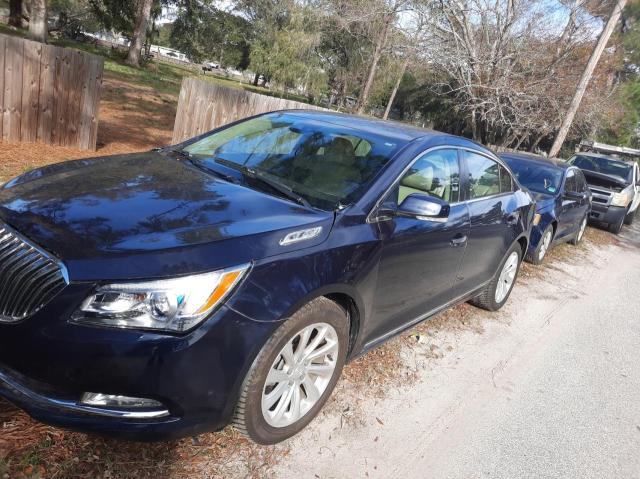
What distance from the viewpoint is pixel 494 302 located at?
5.18 m

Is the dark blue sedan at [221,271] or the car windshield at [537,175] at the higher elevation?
the car windshield at [537,175]

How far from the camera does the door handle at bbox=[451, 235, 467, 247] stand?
3.68m

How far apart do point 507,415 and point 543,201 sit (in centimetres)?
469

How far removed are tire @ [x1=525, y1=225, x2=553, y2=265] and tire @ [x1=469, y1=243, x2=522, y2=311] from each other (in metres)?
2.20

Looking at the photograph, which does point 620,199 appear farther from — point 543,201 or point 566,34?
point 566,34

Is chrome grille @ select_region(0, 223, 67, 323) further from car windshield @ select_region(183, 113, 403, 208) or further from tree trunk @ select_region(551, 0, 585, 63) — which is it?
tree trunk @ select_region(551, 0, 585, 63)

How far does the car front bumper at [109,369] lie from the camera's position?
6.45 ft

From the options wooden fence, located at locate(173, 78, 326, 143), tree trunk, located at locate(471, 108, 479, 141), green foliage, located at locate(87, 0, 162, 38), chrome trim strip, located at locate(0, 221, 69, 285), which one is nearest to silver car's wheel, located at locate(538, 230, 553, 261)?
wooden fence, located at locate(173, 78, 326, 143)

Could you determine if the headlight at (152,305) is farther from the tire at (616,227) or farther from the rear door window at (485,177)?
the tire at (616,227)

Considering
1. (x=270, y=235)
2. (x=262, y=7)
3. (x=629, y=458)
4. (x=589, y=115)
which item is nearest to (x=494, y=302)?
(x=629, y=458)

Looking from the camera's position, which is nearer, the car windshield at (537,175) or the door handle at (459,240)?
the door handle at (459,240)

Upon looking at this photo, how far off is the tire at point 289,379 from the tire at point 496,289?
2.58 metres

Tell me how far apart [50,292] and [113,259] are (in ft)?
0.92

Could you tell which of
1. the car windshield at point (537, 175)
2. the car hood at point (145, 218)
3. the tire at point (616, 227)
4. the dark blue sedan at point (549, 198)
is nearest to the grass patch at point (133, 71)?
the car windshield at point (537, 175)
